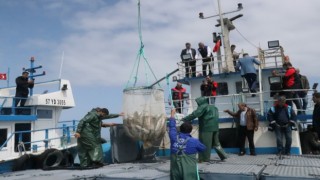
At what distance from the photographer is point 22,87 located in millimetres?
12172

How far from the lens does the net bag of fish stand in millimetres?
8320

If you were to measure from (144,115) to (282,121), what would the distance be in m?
4.18

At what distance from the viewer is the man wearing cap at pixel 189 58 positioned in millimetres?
13392

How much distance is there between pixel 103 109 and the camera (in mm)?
8711

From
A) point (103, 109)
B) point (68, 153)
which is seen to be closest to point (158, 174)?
point (103, 109)

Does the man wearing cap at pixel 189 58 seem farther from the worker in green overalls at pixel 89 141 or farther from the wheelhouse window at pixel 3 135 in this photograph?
the wheelhouse window at pixel 3 135

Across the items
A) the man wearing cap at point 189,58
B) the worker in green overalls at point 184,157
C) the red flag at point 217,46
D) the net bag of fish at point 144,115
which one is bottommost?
the worker in green overalls at point 184,157

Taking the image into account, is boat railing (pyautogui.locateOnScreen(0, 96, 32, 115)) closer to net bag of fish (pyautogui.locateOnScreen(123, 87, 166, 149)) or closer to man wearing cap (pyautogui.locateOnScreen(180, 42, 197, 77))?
net bag of fish (pyautogui.locateOnScreen(123, 87, 166, 149))

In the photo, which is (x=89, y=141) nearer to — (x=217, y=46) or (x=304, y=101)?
(x=304, y=101)

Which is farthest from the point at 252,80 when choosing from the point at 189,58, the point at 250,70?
the point at 189,58

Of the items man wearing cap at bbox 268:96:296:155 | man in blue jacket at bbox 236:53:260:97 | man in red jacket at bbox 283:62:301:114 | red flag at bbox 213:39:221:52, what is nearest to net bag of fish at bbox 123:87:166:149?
man wearing cap at bbox 268:96:296:155

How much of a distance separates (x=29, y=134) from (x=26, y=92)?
166 cm

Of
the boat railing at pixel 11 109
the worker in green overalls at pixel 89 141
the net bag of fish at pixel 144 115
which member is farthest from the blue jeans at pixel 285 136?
the boat railing at pixel 11 109

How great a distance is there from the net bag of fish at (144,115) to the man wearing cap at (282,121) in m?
3.50
